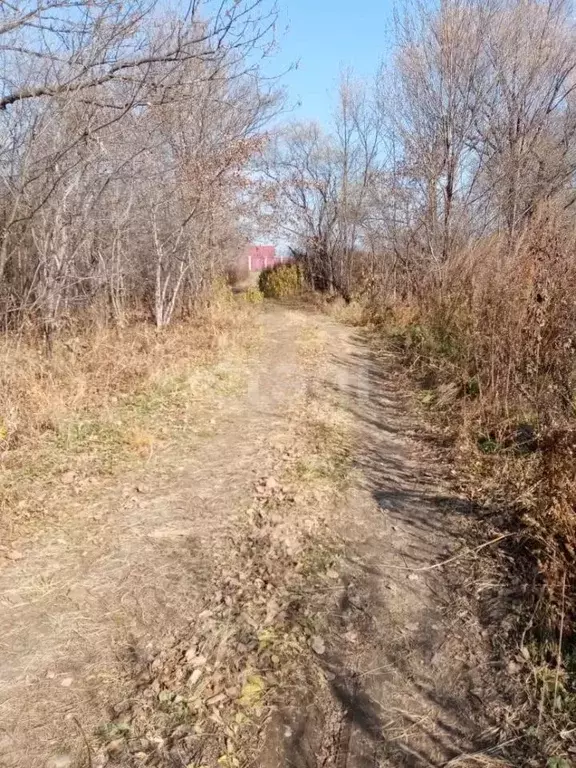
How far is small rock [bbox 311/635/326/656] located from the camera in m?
2.79

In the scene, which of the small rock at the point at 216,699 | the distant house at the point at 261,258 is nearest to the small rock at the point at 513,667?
the small rock at the point at 216,699

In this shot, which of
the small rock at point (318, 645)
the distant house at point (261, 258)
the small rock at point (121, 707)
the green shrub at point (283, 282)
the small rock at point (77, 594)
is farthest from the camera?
the distant house at point (261, 258)

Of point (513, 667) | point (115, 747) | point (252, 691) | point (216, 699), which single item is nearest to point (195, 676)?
point (216, 699)

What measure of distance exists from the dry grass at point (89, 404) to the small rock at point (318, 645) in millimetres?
2224

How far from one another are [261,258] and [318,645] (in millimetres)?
21748

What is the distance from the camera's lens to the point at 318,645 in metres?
2.83

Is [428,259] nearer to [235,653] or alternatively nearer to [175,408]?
[175,408]

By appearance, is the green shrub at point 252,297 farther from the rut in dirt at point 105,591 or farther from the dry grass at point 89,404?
the rut in dirt at point 105,591

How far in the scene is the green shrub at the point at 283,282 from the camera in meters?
18.8

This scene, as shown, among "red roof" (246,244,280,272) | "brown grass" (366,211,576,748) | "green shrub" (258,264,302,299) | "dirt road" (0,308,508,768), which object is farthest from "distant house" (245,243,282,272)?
"dirt road" (0,308,508,768)

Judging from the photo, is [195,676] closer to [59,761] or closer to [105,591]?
[59,761]

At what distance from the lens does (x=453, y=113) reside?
1127 centimetres

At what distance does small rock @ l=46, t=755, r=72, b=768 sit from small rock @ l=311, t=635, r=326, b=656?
3.84 ft

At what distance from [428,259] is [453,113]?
2.89 meters
